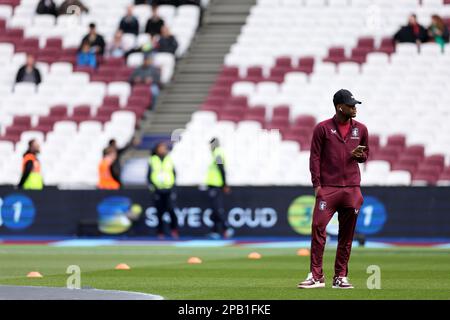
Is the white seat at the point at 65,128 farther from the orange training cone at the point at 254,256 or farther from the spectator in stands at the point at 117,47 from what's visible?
the orange training cone at the point at 254,256

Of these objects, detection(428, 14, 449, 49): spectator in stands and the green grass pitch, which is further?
detection(428, 14, 449, 49): spectator in stands

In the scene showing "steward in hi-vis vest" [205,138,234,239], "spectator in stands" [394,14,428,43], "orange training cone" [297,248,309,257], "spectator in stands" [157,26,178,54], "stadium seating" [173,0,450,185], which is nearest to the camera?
"orange training cone" [297,248,309,257]

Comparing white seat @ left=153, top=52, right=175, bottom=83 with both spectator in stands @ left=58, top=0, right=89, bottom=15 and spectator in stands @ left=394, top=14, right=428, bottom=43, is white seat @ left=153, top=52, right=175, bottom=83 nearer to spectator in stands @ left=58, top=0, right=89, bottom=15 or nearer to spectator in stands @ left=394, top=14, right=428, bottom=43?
spectator in stands @ left=58, top=0, right=89, bottom=15

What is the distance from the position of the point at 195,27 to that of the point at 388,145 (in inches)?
347

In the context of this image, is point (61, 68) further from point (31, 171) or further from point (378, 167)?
point (378, 167)

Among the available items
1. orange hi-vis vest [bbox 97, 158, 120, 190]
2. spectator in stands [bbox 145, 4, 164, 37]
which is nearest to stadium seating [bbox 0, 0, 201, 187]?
spectator in stands [bbox 145, 4, 164, 37]

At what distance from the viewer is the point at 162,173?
2944cm

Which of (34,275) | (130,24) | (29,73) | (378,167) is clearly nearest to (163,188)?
(378,167)

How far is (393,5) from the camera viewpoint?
3744cm

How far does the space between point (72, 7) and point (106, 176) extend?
1040 centimetres

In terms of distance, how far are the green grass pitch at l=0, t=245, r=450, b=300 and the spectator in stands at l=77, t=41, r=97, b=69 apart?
11.8 meters

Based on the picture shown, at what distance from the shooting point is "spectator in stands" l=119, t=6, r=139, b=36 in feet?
125

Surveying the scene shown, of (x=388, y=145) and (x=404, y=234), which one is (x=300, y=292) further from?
(x=388, y=145)

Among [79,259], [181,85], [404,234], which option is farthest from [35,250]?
[181,85]
